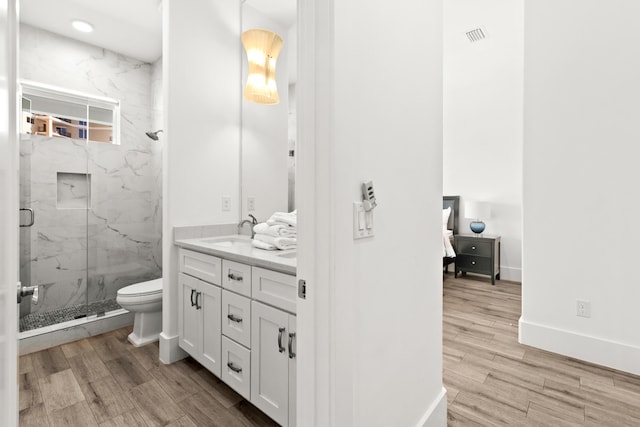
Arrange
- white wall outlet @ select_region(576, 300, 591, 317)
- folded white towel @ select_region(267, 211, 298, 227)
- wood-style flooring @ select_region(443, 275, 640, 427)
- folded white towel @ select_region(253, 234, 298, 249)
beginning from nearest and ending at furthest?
wood-style flooring @ select_region(443, 275, 640, 427)
folded white towel @ select_region(253, 234, 298, 249)
folded white towel @ select_region(267, 211, 298, 227)
white wall outlet @ select_region(576, 300, 591, 317)

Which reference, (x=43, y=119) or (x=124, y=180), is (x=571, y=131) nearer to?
(x=124, y=180)

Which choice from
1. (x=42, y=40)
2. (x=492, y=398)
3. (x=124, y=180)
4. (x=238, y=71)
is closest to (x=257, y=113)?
(x=238, y=71)

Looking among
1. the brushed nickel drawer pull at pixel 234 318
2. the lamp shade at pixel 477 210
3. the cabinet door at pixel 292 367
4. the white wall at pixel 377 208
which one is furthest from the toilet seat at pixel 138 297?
the lamp shade at pixel 477 210

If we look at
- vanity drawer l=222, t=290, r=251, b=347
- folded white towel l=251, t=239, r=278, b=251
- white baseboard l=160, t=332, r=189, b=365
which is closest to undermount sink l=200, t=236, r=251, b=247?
folded white towel l=251, t=239, r=278, b=251

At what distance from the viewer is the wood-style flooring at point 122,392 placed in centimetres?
164

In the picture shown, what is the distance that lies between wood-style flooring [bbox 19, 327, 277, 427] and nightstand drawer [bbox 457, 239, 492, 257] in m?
3.55

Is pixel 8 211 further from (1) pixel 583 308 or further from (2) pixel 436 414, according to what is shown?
(1) pixel 583 308

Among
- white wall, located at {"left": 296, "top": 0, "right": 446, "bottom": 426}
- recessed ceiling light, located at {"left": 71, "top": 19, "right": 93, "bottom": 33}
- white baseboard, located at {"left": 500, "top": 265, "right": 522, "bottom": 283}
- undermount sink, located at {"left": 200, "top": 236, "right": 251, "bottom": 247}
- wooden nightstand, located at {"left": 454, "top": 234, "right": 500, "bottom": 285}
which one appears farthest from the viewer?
white baseboard, located at {"left": 500, "top": 265, "right": 522, "bottom": 283}

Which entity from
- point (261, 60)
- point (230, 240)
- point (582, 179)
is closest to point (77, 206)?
point (230, 240)

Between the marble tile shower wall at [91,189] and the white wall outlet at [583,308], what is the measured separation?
152 inches

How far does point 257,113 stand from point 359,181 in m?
1.90

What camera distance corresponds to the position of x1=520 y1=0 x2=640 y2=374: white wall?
2.02 metres

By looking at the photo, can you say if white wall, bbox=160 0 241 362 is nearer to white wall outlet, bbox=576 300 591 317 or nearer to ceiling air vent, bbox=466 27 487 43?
white wall outlet, bbox=576 300 591 317

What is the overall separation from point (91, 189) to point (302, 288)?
304 cm
